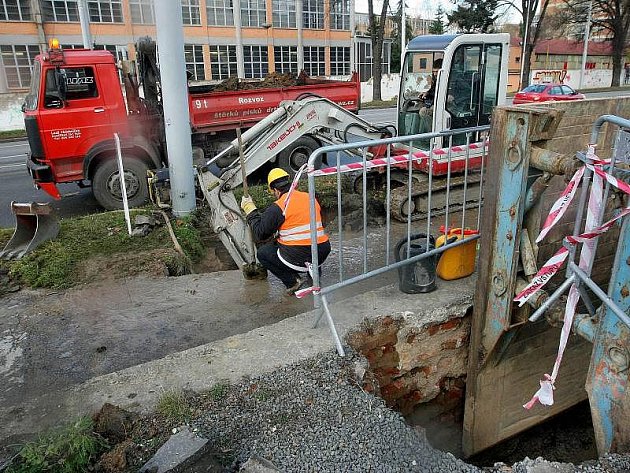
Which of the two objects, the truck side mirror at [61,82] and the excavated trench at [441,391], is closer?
the excavated trench at [441,391]

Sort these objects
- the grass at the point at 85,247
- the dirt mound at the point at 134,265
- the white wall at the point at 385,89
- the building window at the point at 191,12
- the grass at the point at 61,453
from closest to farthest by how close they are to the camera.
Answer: the grass at the point at 61,453 < the grass at the point at 85,247 < the dirt mound at the point at 134,265 < the white wall at the point at 385,89 < the building window at the point at 191,12

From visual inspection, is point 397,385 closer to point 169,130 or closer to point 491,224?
point 491,224

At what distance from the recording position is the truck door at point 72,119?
→ 26.8 ft

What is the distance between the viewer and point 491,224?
13.5 ft

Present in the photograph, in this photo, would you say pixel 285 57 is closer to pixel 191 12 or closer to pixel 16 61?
pixel 191 12

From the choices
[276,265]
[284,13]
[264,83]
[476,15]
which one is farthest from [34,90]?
[476,15]

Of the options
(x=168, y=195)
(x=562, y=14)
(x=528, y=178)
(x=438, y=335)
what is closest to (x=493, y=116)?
(x=528, y=178)

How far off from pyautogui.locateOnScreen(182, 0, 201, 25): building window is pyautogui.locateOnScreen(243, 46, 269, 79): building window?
13.6 ft

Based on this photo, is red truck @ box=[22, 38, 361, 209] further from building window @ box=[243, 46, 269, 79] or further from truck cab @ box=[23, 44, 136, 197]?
building window @ box=[243, 46, 269, 79]

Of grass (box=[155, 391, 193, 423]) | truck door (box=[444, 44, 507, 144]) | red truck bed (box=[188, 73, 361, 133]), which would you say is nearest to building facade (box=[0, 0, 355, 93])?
red truck bed (box=[188, 73, 361, 133])

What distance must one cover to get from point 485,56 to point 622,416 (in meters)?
5.81

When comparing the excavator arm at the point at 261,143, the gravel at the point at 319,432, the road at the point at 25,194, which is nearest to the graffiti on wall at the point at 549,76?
the excavator arm at the point at 261,143

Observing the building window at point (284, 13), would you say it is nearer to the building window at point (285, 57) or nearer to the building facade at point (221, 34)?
the building facade at point (221, 34)

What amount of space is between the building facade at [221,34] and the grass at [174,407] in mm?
30390
